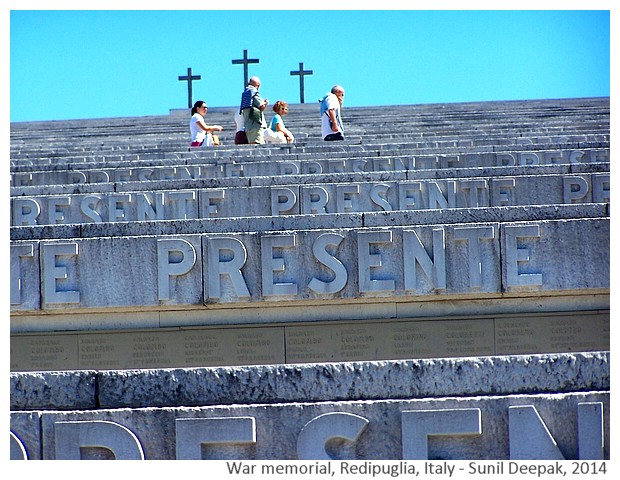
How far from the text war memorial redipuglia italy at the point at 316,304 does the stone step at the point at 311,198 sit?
0.02 metres

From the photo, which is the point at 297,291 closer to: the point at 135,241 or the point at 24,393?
the point at 135,241

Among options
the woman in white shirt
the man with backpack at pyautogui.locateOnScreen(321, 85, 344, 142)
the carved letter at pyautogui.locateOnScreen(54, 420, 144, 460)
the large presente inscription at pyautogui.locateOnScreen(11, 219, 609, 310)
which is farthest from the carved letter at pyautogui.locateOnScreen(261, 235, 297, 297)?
the woman in white shirt

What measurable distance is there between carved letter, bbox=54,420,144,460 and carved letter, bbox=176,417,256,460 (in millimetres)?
217

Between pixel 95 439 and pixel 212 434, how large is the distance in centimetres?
59

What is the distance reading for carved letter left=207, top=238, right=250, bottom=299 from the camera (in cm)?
790

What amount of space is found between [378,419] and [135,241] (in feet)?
9.67

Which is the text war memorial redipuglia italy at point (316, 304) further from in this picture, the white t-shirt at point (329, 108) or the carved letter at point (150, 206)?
the white t-shirt at point (329, 108)

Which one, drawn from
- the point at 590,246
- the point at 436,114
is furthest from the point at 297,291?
the point at 436,114

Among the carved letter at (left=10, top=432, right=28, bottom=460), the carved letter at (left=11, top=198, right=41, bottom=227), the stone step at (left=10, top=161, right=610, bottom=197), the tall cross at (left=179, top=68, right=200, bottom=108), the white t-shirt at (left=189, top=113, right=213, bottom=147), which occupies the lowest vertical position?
the carved letter at (left=10, top=432, right=28, bottom=460)

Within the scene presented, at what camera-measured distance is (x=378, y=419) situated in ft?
18.4

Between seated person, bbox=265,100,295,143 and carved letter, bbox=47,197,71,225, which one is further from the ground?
seated person, bbox=265,100,295,143

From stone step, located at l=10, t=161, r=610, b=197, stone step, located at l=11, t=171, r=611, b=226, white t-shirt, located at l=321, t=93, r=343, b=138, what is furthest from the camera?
white t-shirt, located at l=321, t=93, r=343, b=138

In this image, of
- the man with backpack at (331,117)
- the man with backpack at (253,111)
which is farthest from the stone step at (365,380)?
the man with backpack at (331,117)

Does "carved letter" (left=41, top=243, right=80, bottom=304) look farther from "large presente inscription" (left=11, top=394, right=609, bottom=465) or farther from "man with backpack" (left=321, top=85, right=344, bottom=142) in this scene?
"man with backpack" (left=321, top=85, right=344, bottom=142)
